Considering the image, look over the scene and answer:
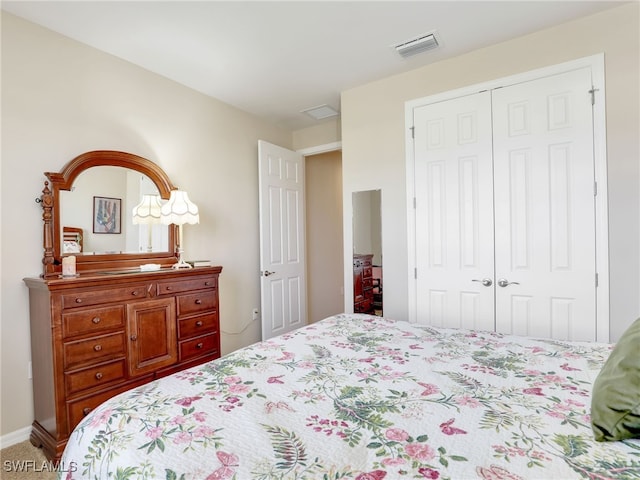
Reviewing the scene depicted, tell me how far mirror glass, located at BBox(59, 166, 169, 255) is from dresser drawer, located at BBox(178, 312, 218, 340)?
721 millimetres

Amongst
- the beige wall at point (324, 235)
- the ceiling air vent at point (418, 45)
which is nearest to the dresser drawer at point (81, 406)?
the beige wall at point (324, 235)

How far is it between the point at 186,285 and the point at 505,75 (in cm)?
297

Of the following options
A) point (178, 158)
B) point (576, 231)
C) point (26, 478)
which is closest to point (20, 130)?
point (178, 158)

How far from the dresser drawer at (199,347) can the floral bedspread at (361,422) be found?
133 centimetres

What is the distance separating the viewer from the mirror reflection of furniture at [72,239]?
7.72 feet

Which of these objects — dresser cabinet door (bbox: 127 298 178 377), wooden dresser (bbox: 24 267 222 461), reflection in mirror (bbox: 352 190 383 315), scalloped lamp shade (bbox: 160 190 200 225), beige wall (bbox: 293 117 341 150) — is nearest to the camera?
wooden dresser (bbox: 24 267 222 461)

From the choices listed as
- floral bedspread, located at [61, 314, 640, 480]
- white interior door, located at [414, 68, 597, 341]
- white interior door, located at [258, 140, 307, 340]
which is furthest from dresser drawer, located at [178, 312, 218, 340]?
white interior door, located at [414, 68, 597, 341]

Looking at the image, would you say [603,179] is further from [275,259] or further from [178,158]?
[178,158]

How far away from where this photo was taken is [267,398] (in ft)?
3.67

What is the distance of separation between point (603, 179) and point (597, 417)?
2.05 metres

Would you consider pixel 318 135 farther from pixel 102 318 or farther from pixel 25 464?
pixel 25 464

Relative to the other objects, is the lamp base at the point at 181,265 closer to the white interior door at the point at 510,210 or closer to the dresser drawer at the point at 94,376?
the dresser drawer at the point at 94,376

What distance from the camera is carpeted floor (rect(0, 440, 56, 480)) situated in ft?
6.02

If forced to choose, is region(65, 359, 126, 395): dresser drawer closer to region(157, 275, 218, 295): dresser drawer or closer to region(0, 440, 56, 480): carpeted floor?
region(0, 440, 56, 480): carpeted floor
